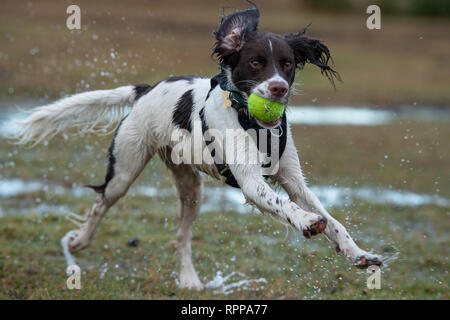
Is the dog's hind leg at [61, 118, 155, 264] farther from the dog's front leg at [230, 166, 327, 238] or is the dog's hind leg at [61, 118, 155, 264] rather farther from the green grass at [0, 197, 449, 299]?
the dog's front leg at [230, 166, 327, 238]

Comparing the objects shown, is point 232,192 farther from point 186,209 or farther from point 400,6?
point 400,6

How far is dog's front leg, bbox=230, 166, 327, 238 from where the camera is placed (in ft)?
10.3

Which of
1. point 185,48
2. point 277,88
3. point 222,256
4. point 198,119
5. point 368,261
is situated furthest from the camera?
point 185,48

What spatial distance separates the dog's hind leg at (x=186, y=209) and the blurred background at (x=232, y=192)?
137 millimetres

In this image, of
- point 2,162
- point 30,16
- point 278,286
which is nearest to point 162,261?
point 278,286

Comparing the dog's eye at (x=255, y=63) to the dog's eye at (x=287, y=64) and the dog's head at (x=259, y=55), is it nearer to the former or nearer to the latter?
the dog's head at (x=259, y=55)

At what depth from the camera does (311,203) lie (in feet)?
11.9

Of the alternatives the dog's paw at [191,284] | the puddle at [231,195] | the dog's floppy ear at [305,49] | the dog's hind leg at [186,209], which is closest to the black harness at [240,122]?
the dog's floppy ear at [305,49]

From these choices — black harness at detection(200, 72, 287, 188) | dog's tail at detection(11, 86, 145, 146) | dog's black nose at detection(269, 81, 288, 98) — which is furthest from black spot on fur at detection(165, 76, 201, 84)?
dog's black nose at detection(269, 81, 288, 98)

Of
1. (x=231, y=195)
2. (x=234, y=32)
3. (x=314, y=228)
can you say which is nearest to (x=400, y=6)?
(x=231, y=195)

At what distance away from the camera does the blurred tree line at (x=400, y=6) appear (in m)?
24.8

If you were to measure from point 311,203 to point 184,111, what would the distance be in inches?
42.5

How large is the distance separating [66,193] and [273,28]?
13.3 metres

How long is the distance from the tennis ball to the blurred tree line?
22605mm
